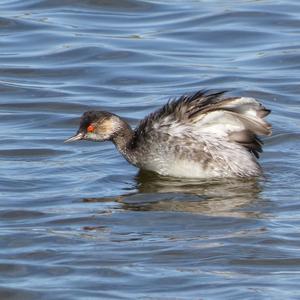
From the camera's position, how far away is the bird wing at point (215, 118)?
1180cm

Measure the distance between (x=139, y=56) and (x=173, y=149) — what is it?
5.89 meters

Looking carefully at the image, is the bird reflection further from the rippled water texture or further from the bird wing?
the bird wing

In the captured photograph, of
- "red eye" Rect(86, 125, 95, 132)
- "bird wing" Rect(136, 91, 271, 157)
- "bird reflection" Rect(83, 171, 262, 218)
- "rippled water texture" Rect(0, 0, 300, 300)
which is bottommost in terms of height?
"bird reflection" Rect(83, 171, 262, 218)

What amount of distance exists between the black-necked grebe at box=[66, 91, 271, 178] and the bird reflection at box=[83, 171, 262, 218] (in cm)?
11

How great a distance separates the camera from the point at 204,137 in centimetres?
1198

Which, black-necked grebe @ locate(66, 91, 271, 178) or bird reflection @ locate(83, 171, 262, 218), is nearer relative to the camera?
bird reflection @ locate(83, 171, 262, 218)

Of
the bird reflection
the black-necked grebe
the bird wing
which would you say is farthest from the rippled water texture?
the bird wing

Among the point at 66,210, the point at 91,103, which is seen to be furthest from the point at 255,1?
the point at 66,210

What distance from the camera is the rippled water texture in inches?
357

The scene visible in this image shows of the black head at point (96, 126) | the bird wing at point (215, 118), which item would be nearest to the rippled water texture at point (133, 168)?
the black head at point (96, 126)

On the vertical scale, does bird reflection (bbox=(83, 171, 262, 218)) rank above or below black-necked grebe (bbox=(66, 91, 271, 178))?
below

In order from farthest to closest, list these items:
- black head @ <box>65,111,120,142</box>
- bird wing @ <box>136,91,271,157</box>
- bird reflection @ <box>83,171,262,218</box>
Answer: black head @ <box>65,111,120,142</box>, bird wing @ <box>136,91,271,157</box>, bird reflection @ <box>83,171,262,218</box>

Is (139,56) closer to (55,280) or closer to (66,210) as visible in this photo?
(66,210)

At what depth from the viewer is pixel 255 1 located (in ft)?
68.5
